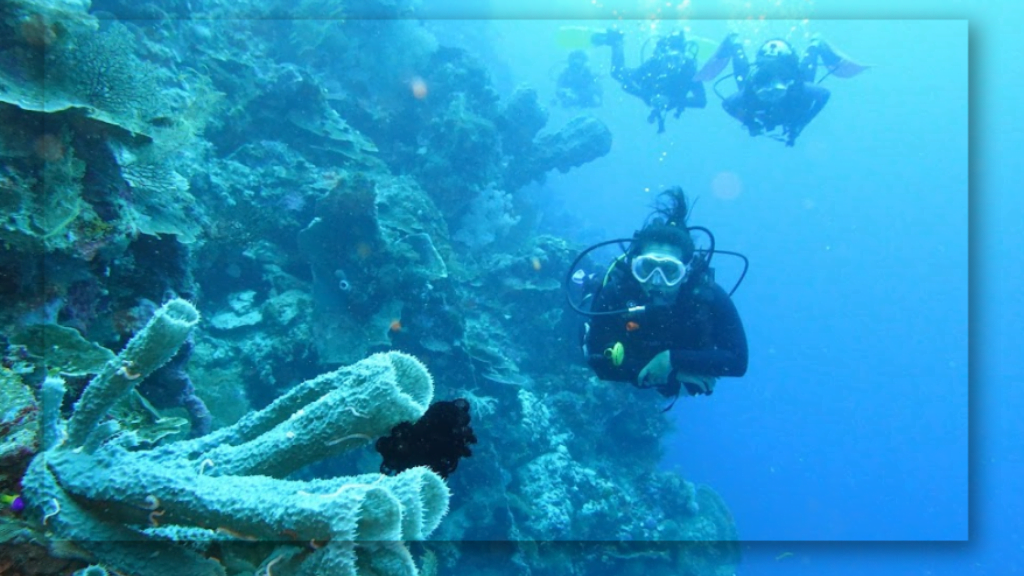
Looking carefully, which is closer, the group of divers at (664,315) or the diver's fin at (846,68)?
the group of divers at (664,315)

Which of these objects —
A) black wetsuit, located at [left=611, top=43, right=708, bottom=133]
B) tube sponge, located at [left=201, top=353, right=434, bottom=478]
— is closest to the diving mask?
tube sponge, located at [left=201, top=353, right=434, bottom=478]

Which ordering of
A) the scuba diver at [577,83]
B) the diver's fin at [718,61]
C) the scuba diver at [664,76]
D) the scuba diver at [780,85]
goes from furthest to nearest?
the scuba diver at [577,83]
the scuba diver at [664,76]
the diver's fin at [718,61]
the scuba diver at [780,85]

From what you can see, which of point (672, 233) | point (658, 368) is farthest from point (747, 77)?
point (658, 368)

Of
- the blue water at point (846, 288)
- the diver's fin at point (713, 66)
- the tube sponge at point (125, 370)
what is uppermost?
the tube sponge at point (125, 370)

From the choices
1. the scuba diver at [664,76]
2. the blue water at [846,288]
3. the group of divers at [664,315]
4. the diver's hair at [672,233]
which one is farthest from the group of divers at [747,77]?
the blue water at [846,288]

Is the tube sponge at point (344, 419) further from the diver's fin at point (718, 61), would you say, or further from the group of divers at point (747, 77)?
the diver's fin at point (718, 61)

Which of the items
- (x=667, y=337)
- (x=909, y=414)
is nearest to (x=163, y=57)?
(x=667, y=337)

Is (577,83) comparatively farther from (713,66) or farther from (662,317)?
(662,317)

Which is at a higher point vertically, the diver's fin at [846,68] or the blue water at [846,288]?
the diver's fin at [846,68]

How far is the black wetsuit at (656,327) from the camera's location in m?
5.36

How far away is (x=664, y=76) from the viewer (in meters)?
11.8

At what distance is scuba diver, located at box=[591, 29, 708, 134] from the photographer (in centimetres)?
1156

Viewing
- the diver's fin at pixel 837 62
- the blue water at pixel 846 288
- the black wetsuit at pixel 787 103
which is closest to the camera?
the black wetsuit at pixel 787 103

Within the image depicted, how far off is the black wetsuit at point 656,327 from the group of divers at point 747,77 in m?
5.76
